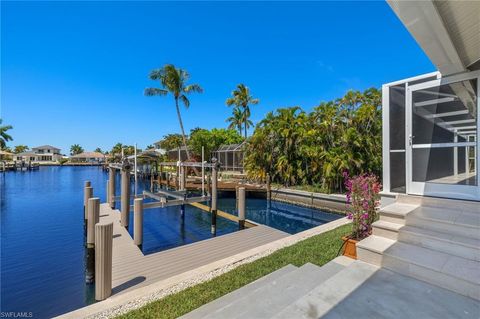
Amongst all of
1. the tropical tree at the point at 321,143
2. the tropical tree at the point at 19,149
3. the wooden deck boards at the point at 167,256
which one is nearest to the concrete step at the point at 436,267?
the wooden deck boards at the point at 167,256

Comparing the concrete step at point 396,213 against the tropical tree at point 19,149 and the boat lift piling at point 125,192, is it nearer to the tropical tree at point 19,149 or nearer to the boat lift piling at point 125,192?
the boat lift piling at point 125,192

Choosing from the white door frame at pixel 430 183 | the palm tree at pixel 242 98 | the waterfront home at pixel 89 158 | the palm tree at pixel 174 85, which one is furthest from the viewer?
the waterfront home at pixel 89 158

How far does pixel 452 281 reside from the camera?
8.42ft

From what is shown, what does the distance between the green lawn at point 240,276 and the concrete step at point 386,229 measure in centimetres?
86

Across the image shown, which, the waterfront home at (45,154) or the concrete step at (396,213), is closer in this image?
the concrete step at (396,213)

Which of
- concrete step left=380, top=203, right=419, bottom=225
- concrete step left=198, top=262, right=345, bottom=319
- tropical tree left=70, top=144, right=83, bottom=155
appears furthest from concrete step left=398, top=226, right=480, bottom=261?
tropical tree left=70, top=144, right=83, bottom=155

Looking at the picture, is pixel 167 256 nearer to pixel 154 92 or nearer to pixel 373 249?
pixel 373 249

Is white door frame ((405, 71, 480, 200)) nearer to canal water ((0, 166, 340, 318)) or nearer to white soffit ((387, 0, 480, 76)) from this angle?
white soffit ((387, 0, 480, 76))

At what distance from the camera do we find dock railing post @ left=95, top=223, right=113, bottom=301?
3525 mm

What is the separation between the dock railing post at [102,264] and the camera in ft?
11.6

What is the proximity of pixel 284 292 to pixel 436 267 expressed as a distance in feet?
6.31

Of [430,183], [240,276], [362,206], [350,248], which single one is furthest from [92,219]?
[430,183]

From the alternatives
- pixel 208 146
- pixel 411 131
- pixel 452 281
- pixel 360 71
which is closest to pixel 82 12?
pixel 411 131

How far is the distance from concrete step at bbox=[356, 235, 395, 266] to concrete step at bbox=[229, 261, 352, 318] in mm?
373
